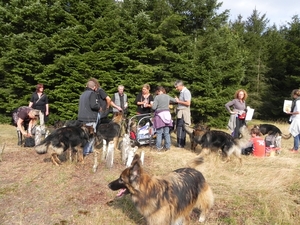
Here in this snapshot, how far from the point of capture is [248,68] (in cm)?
1941

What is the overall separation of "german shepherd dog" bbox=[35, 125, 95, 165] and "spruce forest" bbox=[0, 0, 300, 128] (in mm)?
6684

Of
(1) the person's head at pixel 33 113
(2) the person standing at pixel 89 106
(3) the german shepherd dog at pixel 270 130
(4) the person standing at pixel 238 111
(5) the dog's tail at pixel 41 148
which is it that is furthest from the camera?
(3) the german shepherd dog at pixel 270 130

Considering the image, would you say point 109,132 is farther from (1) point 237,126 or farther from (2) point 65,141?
(1) point 237,126

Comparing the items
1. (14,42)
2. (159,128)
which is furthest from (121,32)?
(159,128)

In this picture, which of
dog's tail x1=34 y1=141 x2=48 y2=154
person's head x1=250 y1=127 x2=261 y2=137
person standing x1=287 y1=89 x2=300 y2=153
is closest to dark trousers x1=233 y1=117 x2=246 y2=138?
person's head x1=250 y1=127 x2=261 y2=137

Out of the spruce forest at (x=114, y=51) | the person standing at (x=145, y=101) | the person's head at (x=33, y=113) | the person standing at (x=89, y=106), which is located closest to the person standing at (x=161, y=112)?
the person standing at (x=145, y=101)

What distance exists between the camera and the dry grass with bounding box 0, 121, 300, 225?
3.35 meters

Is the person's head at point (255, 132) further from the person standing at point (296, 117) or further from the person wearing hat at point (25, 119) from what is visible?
the person wearing hat at point (25, 119)

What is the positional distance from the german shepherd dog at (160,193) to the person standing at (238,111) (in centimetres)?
428

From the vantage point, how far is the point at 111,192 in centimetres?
406

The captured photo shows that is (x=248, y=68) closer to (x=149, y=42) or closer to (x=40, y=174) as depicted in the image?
(x=149, y=42)

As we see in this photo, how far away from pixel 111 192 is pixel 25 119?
13.0ft

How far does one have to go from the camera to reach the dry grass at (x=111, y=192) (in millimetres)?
3354

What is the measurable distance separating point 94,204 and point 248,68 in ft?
60.4
